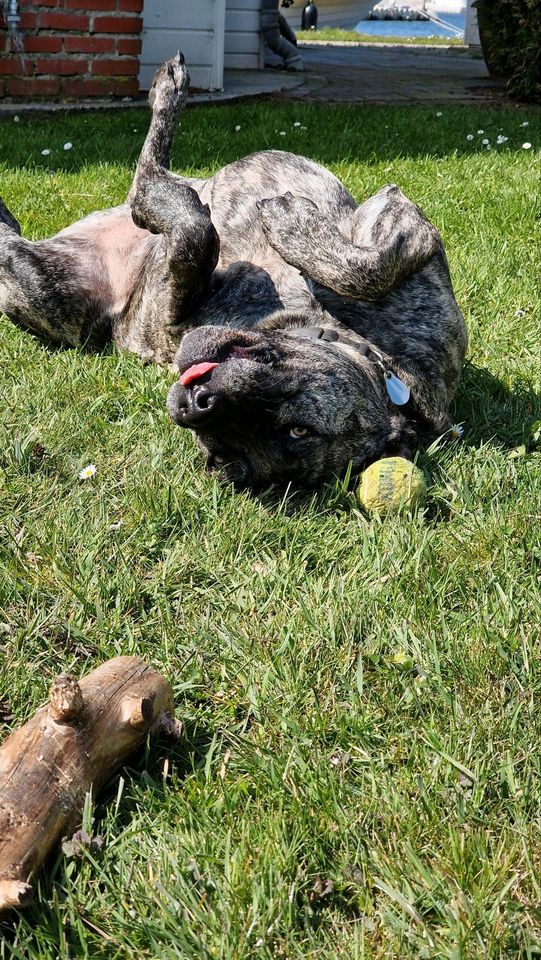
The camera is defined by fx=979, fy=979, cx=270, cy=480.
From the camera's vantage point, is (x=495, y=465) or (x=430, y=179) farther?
(x=430, y=179)

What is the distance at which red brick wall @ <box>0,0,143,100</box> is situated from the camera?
29.2 feet

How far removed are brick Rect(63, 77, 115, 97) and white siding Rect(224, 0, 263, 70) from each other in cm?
401

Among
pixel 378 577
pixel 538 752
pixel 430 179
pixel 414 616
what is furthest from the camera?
pixel 430 179

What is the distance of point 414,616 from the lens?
2.72 m

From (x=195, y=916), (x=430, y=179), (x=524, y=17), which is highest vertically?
(x=524, y=17)

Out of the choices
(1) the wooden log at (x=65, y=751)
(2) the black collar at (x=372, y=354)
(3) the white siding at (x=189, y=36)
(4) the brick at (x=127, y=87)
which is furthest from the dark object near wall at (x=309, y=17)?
(1) the wooden log at (x=65, y=751)

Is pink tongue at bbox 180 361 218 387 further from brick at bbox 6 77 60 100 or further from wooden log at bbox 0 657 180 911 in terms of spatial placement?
brick at bbox 6 77 60 100

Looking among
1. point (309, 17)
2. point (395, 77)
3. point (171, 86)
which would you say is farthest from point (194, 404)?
point (309, 17)

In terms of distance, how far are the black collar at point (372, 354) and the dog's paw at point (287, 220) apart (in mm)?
365

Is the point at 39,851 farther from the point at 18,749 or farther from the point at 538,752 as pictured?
the point at 538,752

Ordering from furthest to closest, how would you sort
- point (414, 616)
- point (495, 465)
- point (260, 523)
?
point (495, 465)
point (260, 523)
point (414, 616)

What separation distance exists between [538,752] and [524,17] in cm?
1067

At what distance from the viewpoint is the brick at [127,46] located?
9.35 meters

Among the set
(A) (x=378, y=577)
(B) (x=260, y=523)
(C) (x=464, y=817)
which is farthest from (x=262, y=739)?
(B) (x=260, y=523)
